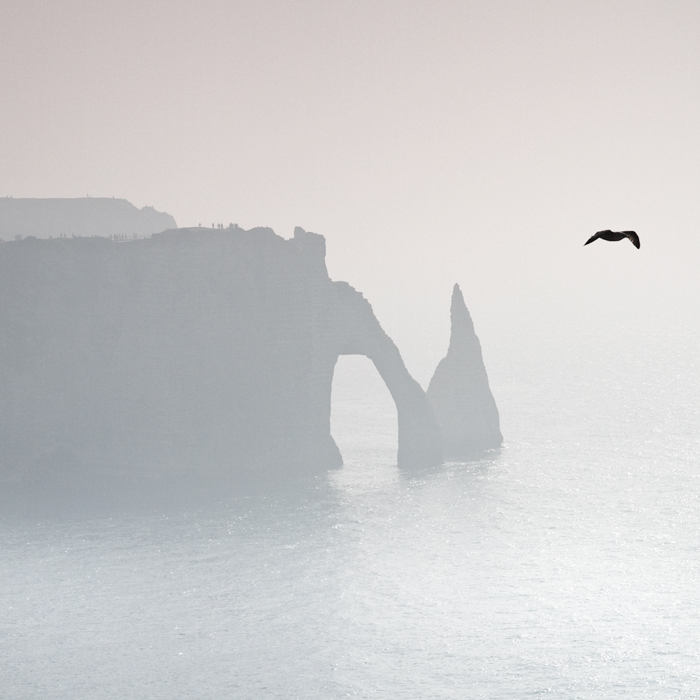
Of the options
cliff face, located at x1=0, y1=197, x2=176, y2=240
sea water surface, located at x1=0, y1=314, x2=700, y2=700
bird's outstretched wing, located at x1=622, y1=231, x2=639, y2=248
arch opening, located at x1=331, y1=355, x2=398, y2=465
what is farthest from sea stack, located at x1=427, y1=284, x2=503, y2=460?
bird's outstretched wing, located at x1=622, y1=231, x2=639, y2=248

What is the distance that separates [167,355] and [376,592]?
111 ft

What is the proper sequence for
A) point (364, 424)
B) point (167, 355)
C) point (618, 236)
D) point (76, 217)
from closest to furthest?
point (618, 236), point (167, 355), point (364, 424), point (76, 217)

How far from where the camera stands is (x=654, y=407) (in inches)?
6649

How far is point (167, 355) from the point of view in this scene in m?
98.4

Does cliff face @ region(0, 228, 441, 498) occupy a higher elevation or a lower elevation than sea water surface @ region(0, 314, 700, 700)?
higher

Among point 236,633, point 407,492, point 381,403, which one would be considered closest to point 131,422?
point 407,492

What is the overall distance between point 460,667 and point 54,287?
55663mm

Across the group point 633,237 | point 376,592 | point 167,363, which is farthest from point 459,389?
point 633,237

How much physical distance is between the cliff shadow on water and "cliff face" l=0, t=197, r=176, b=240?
46.1 meters

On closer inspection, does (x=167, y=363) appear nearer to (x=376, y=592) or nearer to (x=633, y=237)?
(x=376, y=592)

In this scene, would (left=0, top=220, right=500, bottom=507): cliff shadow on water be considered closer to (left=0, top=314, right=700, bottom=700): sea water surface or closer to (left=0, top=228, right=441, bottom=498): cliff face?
(left=0, top=228, right=441, bottom=498): cliff face

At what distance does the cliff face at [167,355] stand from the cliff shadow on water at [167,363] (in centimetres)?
11

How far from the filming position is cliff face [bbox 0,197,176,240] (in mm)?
147750

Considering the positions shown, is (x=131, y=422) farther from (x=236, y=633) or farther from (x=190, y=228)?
(x=236, y=633)
